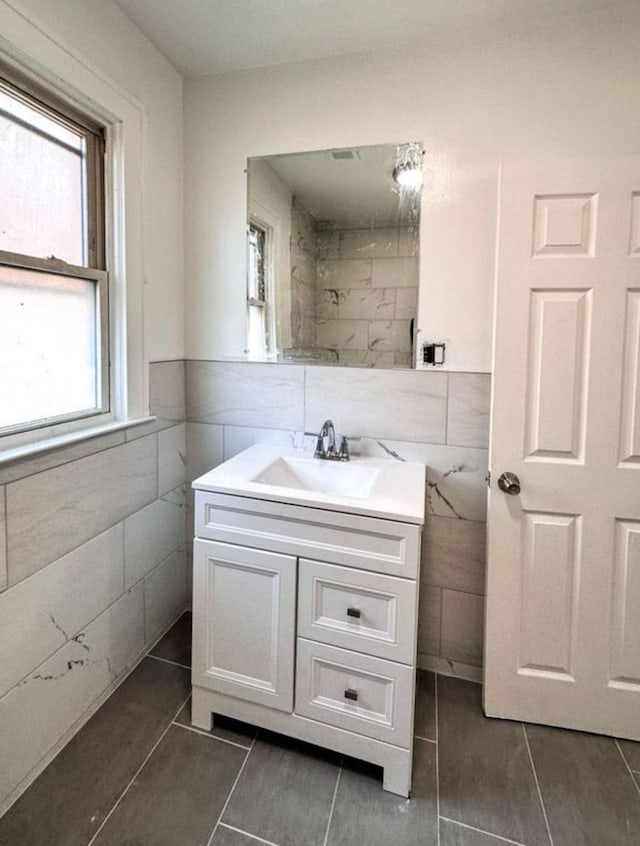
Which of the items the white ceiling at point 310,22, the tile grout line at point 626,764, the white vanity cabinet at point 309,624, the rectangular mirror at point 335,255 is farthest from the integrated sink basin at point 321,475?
the white ceiling at point 310,22

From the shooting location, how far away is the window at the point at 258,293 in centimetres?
198

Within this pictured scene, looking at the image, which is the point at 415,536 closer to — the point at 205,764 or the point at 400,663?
the point at 400,663

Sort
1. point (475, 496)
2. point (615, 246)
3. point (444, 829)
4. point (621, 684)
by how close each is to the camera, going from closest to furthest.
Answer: point (444, 829) < point (615, 246) < point (621, 684) < point (475, 496)

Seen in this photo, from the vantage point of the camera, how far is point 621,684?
1.63m

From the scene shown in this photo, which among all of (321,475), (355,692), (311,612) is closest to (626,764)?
(355,692)

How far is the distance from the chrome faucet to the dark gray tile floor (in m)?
1.00

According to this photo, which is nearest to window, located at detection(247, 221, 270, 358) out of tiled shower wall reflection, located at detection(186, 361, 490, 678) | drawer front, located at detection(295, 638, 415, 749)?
tiled shower wall reflection, located at detection(186, 361, 490, 678)

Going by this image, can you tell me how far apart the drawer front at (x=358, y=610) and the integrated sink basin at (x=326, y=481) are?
20 centimetres

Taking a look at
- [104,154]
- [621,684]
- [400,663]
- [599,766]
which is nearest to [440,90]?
[104,154]

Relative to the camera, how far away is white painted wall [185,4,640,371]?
1.60 metres

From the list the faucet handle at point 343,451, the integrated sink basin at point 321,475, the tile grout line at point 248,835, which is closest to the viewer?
the tile grout line at point 248,835

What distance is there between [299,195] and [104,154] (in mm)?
730

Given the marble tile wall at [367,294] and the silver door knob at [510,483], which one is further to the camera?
the marble tile wall at [367,294]

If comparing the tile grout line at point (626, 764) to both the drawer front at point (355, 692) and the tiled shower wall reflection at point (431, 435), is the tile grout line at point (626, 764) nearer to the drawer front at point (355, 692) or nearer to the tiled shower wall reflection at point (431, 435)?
the tiled shower wall reflection at point (431, 435)
